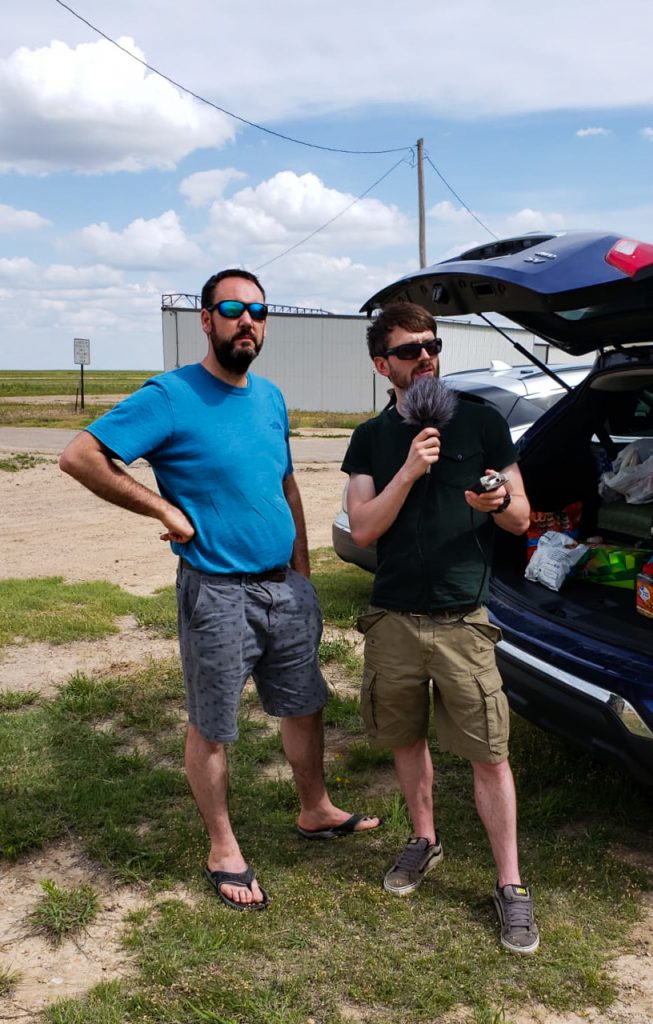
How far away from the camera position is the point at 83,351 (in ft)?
93.3

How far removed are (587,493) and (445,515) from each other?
172 cm

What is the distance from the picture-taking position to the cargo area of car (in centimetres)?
342

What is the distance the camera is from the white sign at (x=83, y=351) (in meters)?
28.2

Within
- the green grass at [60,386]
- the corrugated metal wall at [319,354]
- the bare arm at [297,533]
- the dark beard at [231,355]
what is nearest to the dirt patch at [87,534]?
the bare arm at [297,533]

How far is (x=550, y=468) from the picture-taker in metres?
3.93

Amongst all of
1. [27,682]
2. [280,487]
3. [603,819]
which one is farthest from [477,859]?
[27,682]

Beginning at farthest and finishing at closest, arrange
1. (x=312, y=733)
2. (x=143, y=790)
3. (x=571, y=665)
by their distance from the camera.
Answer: (x=143, y=790) → (x=312, y=733) → (x=571, y=665)

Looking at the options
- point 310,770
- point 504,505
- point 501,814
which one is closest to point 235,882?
point 310,770

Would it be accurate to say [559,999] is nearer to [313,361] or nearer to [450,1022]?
[450,1022]

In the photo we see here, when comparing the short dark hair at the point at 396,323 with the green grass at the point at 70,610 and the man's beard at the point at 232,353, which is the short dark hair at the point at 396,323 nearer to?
the man's beard at the point at 232,353

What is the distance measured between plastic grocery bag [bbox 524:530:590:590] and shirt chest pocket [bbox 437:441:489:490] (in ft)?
3.63

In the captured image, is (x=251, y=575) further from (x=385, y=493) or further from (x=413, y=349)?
(x=413, y=349)

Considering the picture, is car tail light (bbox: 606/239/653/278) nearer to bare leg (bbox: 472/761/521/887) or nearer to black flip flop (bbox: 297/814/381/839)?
bare leg (bbox: 472/761/521/887)

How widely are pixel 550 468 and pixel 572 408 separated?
0.92 ft
